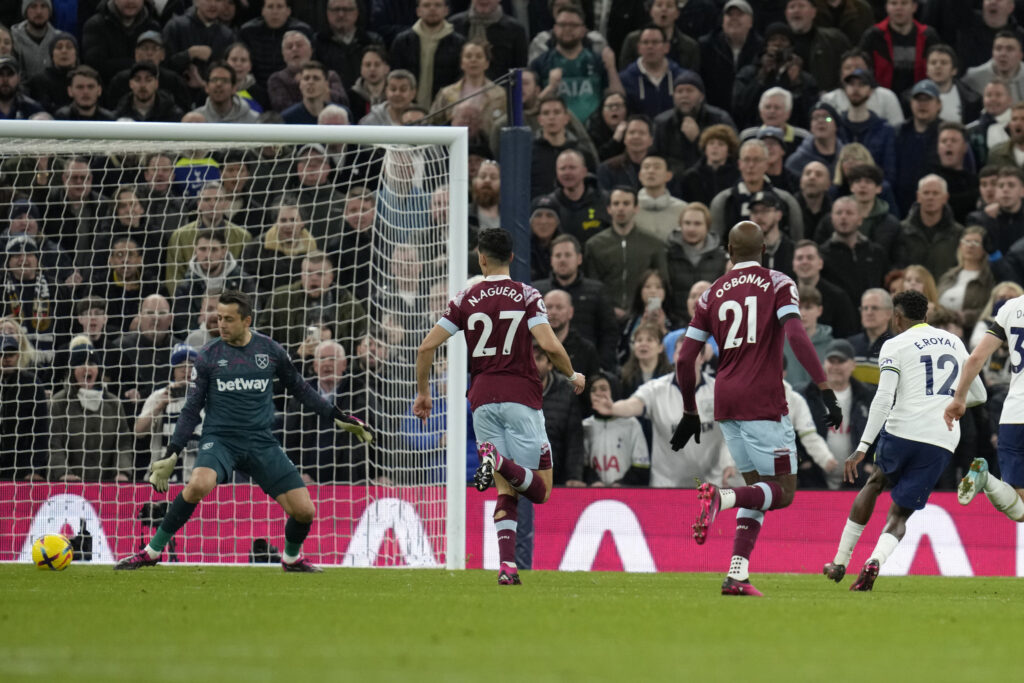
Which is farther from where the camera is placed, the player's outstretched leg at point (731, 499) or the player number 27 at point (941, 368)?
the player number 27 at point (941, 368)

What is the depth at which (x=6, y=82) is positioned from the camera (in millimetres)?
16984

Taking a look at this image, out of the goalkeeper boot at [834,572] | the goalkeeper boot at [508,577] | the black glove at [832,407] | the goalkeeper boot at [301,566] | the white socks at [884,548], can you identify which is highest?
the black glove at [832,407]

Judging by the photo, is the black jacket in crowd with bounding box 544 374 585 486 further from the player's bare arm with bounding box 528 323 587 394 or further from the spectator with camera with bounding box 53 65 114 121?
the spectator with camera with bounding box 53 65 114 121

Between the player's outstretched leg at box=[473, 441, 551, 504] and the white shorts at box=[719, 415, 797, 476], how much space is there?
144cm

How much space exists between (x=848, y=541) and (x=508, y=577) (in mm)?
2613

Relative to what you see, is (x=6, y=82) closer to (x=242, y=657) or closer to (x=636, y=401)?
(x=636, y=401)

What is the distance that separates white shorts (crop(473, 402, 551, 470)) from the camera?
986cm

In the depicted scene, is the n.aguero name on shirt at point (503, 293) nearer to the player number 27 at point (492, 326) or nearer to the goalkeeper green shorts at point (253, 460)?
the player number 27 at point (492, 326)

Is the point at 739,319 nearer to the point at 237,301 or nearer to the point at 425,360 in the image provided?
the point at 425,360

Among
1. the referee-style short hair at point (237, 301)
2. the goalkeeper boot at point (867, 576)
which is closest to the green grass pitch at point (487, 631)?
the goalkeeper boot at point (867, 576)

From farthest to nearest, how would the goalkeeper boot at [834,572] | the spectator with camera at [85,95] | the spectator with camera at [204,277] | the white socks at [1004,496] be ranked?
the spectator with camera at [85,95] → the spectator with camera at [204,277] → the goalkeeper boot at [834,572] → the white socks at [1004,496]

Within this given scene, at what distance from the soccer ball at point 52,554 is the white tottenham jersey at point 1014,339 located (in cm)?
687

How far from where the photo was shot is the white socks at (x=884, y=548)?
10016 millimetres

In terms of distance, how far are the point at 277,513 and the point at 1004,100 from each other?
9.27 meters
